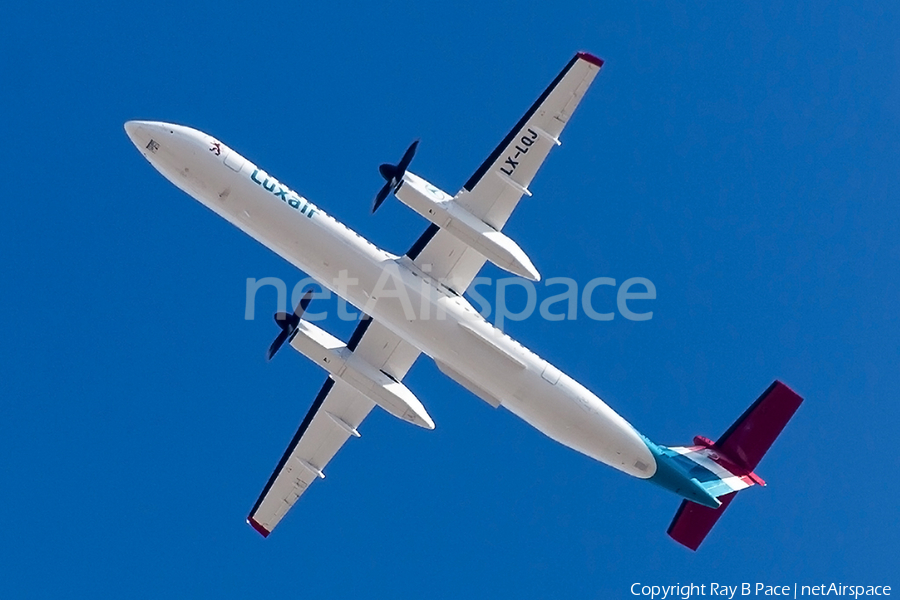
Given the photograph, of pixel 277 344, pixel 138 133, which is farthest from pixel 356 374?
Result: pixel 138 133

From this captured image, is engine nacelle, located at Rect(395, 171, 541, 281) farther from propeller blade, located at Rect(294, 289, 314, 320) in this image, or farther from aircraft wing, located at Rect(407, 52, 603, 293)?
propeller blade, located at Rect(294, 289, 314, 320)

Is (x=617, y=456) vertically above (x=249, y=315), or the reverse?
(x=617, y=456)

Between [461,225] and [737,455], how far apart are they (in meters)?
11.5

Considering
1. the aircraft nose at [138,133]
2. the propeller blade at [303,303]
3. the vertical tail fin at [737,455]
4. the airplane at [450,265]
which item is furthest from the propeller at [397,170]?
the vertical tail fin at [737,455]

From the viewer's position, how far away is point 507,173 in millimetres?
28703

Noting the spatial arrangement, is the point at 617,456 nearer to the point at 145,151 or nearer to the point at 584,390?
the point at 584,390

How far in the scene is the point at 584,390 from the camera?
28.9 m

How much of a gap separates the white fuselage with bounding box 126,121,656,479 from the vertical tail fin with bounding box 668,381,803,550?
10.6 feet

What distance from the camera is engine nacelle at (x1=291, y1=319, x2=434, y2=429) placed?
30188mm

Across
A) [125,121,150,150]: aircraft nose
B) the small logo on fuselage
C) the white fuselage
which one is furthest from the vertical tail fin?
[125,121,150,150]: aircraft nose

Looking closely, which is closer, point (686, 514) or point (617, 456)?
point (617, 456)

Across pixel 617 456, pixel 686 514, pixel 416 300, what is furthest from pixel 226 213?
pixel 686 514

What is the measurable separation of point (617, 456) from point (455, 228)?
322 inches

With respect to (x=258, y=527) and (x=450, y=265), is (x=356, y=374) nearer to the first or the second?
(x=450, y=265)
